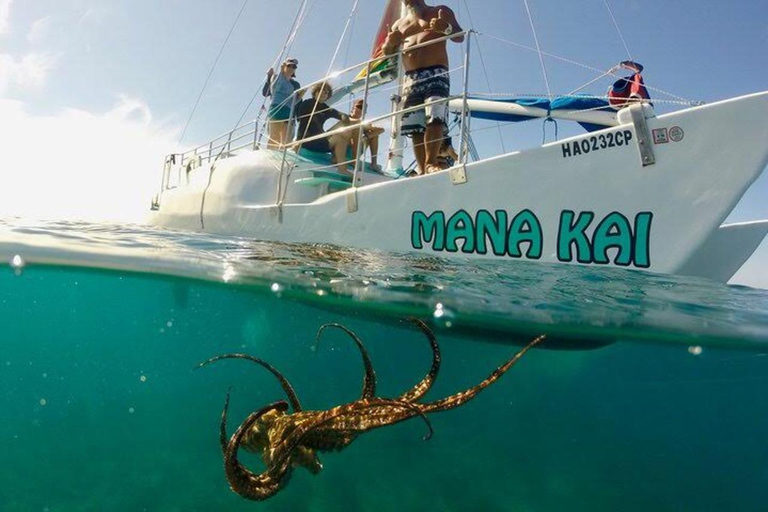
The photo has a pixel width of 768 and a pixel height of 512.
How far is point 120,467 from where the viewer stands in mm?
8305

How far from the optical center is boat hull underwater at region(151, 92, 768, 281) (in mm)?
3953

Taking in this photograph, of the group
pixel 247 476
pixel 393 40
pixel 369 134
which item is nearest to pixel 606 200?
pixel 247 476

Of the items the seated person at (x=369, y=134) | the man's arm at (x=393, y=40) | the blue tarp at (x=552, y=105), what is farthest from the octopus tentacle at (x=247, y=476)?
the seated person at (x=369, y=134)

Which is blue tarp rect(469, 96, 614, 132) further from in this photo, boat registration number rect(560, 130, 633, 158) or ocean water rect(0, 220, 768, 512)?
ocean water rect(0, 220, 768, 512)

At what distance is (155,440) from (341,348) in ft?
19.3

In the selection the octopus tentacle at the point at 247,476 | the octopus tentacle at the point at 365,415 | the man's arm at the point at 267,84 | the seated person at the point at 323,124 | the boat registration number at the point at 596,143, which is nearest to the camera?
the octopus tentacle at the point at 247,476

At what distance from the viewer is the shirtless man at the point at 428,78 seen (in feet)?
19.5

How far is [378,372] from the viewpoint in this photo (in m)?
10.5

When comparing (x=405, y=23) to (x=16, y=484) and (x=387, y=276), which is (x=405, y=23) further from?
(x=16, y=484)

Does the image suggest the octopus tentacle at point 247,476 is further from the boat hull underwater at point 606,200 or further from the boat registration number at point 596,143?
the boat registration number at point 596,143

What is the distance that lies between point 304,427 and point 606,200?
3757mm

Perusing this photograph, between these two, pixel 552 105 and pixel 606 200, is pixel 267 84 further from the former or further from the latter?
pixel 606 200

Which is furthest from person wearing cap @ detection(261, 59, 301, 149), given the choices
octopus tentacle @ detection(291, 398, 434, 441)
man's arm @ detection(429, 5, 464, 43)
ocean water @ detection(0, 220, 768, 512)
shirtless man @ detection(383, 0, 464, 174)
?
octopus tentacle @ detection(291, 398, 434, 441)

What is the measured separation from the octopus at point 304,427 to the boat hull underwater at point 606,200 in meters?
2.90
